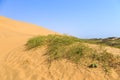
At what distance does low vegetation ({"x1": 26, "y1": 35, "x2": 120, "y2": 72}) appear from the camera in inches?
282

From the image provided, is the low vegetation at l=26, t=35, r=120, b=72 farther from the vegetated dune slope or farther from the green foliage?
the vegetated dune slope

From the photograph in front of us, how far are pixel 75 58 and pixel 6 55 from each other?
340 cm

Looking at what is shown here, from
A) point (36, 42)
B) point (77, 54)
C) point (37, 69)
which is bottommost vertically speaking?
point (37, 69)

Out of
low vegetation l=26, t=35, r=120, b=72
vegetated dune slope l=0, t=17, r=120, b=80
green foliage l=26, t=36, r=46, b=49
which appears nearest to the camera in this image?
vegetated dune slope l=0, t=17, r=120, b=80

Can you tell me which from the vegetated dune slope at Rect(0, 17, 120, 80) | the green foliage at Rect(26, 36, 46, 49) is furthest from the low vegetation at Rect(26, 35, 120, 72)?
the vegetated dune slope at Rect(0, 17, 120, 80)

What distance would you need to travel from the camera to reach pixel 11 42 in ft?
39.2

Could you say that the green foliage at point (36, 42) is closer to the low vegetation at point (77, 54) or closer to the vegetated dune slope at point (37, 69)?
the low vegetation at point (77, 54)

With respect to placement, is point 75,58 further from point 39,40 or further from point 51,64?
point 39,40

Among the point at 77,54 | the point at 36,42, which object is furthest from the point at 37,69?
the point at 36,42

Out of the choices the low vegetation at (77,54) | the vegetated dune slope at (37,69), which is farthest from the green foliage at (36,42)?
the vegetated dune slope at (37,69)

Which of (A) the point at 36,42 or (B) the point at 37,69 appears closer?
(B) the point at 37,69

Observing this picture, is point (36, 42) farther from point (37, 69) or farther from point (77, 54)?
point (77, 54)

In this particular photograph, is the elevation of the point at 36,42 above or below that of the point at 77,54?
above

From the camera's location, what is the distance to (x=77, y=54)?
779 centimetres
